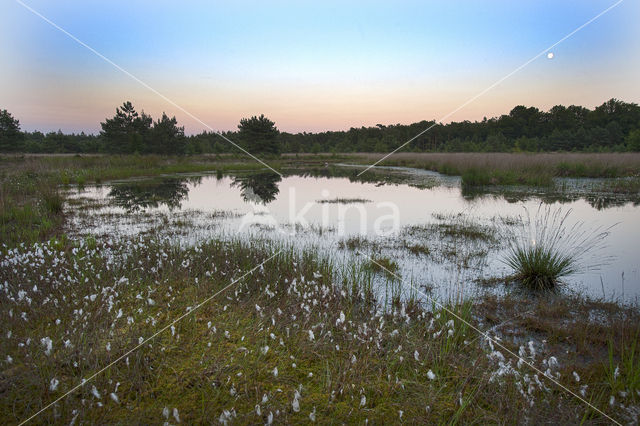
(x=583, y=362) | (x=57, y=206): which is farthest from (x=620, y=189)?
(x=57, y=206)

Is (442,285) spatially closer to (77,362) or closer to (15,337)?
(77,362)

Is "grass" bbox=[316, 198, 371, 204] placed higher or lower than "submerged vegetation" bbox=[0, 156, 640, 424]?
higher

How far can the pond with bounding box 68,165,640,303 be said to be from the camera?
6.79 metres

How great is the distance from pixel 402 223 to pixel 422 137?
83437mm

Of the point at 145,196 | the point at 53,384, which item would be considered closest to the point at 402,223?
the point at 53,384

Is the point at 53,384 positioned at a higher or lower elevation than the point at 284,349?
higher

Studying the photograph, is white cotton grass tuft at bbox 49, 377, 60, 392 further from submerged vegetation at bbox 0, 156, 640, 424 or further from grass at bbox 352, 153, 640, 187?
grass at bbox 352, 153, 640, 187

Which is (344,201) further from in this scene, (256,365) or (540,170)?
(540,170)

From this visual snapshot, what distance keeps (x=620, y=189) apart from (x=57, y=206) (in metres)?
25.8

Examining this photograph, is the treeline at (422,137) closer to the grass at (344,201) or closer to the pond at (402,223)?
the pond at (402,223)

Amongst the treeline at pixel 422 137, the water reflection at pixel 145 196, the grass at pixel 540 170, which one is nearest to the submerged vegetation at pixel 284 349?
the water reflection at pixel 145 196

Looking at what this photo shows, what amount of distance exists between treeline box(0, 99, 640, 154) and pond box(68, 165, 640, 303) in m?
36.2

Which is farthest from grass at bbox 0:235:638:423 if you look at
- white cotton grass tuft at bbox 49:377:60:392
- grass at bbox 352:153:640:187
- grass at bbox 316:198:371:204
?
grass at bbox 352:153:640:187

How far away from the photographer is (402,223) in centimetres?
1148
